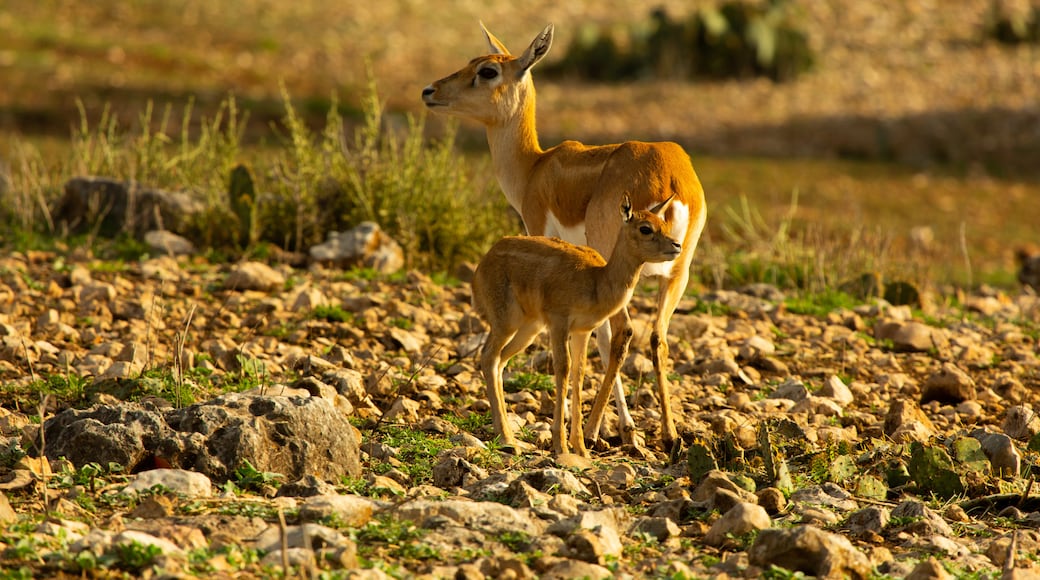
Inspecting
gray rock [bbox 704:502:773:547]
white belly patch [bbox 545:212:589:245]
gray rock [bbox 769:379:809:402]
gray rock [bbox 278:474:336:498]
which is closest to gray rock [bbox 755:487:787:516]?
gray rock [bbox 704:502:773:547]

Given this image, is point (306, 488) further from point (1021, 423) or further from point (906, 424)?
point (1021, 423)

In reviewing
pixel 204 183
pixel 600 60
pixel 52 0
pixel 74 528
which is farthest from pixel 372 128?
pixel 52 0

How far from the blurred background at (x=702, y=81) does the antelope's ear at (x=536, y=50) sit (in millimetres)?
6481

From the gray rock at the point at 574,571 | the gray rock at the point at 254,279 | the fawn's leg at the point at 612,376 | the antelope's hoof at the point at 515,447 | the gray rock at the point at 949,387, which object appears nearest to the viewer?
the gray rock at the point at 574,571

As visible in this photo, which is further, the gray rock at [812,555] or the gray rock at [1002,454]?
the gray rock at [1002,454]

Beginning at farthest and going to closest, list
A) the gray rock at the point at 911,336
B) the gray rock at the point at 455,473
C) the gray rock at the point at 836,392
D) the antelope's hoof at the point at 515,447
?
the gray rock at the point at 911,336 < the gray rock at the point at 836,392 < the antelope's hoof at the point at 515,447 < the gray rock at the point at 455,473

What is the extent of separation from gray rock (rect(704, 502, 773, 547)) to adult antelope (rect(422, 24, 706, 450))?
1.24 m

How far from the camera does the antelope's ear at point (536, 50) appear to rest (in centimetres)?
750

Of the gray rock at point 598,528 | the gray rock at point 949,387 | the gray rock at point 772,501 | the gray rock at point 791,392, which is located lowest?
the gray rock at point 949,387

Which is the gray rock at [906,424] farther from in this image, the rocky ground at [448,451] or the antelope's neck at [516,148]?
the antelope's neck at [516,148]

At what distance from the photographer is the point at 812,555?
4332 mm

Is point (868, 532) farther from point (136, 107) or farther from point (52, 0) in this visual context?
point (52, 0)

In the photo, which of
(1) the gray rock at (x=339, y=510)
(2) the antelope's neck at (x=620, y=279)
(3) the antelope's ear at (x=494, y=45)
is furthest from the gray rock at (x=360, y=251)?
(1) the gray rock at (x=339, y=510)

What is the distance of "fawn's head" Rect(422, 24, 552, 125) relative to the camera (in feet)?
25.3
